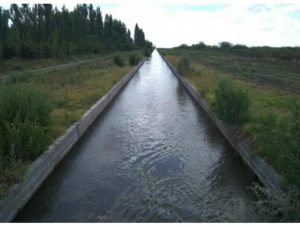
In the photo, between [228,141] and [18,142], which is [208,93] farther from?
[18,142]

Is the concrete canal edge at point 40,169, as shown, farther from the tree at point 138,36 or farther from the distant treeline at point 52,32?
the tree at point 138,36

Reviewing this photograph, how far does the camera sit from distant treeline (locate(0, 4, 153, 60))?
149ft

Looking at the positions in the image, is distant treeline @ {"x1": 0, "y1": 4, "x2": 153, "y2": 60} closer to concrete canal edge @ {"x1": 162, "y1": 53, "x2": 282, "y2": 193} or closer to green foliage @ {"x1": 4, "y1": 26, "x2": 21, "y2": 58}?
green foliage @ {"x1": 4, "y1": 26, "x2": 21, "y2": 58}

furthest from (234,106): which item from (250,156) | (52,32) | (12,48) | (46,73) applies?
(52,32)

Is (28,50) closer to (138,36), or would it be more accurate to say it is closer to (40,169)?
(40,169)

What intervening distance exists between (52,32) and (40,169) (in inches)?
2244

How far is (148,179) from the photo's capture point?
25.0ft

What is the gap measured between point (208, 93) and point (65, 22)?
5639 cm

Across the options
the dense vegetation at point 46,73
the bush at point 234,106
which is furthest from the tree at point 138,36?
the bush at point 234,106

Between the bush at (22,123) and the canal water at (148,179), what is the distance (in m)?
0.85

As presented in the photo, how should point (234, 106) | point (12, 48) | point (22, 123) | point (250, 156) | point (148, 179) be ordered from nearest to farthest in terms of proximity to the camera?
point (22, 123), point (148, 179), point (250, 156), point (234, 106), point (12, 48)

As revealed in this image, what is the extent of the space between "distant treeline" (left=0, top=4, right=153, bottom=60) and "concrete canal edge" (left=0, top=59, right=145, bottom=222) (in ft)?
97.9

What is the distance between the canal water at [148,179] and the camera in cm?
612

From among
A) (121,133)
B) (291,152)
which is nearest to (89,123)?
(121,133)
